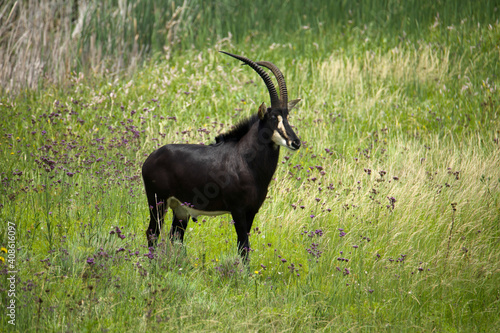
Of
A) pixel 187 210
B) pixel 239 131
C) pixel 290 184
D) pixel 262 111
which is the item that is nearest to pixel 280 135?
pixel 262 111

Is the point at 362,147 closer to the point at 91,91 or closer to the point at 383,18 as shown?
the point at 91,91

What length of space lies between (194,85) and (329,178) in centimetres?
407

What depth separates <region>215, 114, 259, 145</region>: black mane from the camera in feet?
18.5

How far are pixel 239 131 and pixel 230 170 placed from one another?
51 centimetres

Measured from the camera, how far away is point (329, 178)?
727 cm

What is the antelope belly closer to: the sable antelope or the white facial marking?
the sable antelope

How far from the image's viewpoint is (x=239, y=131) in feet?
18.6

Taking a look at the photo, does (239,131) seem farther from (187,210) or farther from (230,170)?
Answer: (187,210)

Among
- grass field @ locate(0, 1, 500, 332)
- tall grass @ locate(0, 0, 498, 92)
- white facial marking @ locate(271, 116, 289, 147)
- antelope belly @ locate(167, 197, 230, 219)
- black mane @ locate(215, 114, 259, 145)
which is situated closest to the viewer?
grass field @ locate(0, 1, 500, 332)

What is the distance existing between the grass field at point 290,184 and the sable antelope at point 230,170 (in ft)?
1.52

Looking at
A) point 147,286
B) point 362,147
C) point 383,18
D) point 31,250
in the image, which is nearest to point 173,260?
point 147,286

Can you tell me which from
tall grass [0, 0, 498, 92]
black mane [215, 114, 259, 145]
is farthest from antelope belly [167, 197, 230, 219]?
tall grass [0, 0, 498, 92]

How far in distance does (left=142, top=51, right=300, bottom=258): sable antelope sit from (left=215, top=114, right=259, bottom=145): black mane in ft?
0.03

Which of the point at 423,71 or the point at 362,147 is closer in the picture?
the point at 362,147
